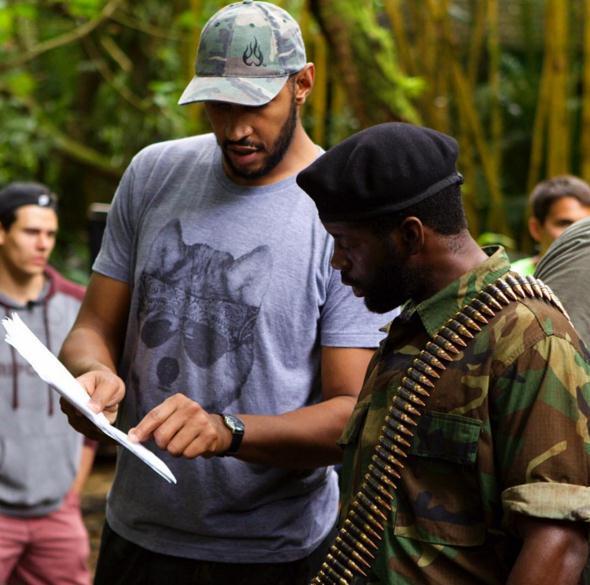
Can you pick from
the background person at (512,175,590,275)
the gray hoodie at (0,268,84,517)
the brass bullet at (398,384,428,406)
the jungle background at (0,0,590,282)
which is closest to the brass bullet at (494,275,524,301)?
the brass bullet at (398,384,428,406)

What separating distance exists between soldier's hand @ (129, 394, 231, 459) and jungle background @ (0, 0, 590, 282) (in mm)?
4002

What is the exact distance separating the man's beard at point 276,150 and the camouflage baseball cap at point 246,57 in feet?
0.32

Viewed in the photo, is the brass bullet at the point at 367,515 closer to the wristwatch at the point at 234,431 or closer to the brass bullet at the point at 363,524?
the brass bullet at the point at 363,524

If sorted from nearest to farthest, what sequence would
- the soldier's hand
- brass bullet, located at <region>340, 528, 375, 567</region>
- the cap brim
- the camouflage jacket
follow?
the camouflage jacket
brass bullet, located at <region>340, 528, 375, 567</region>
the soldier's hand
the cap brim

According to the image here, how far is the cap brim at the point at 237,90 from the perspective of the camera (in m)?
2.99

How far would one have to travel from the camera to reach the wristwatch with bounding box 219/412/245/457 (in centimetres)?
285

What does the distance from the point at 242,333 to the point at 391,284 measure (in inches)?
32.8

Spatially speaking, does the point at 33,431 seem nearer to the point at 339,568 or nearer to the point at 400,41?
the point at 339,568

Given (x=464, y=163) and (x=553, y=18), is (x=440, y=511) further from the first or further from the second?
(x=464, y=163)

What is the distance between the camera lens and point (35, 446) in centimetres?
522

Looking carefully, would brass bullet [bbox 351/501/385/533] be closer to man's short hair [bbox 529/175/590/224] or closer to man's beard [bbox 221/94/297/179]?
man's beard [bbox 221/94/297/179]

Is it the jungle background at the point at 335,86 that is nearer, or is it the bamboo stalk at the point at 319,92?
the jungle background at the point at 335,86

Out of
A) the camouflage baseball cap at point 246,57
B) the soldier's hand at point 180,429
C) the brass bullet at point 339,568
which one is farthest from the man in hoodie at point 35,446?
the brass bullet at point 339,568

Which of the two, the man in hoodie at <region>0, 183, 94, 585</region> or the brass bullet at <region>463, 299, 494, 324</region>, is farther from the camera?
the man in hoodie at <region>0, 183, 94, 585</region>
